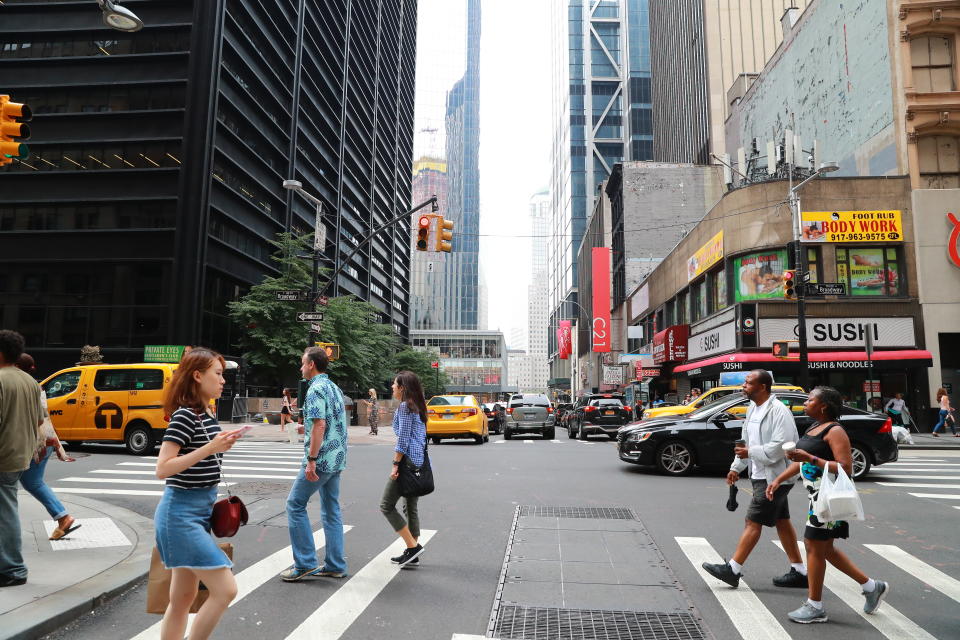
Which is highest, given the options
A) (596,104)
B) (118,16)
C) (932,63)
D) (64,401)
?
(596,104)

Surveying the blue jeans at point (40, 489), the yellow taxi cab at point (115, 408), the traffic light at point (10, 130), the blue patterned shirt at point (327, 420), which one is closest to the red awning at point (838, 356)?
the yellow taxi cab at point (115, 408)

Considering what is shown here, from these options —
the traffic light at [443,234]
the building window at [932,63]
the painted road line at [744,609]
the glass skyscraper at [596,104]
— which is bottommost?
the painted road line at [744,609]

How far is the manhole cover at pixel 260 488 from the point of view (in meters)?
9.58

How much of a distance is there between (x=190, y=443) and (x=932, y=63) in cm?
3283

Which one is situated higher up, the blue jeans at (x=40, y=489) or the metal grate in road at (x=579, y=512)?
the blue jeans at (x=40, y=489)

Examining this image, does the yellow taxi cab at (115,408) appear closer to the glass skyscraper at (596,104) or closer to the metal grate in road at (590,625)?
the metal grate in road at (590,625)

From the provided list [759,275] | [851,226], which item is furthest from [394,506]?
[851,226]

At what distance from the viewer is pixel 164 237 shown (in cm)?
3725

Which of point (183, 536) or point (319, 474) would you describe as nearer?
point (183, 536)

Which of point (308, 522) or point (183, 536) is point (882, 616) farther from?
point (183, 536)

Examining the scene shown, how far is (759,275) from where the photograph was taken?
28500 mm

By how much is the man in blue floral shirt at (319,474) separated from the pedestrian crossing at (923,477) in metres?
9.12

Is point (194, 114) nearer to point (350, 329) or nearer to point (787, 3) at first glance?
point (350, 329)

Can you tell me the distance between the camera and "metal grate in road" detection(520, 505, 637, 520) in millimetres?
8125
